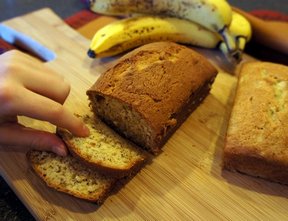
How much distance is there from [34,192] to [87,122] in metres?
0.34

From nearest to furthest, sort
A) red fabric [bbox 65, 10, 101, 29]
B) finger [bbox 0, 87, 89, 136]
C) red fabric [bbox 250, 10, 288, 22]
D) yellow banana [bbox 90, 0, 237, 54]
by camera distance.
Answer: finger [bbox 0, 87, 89, 136], yellow banana [bbox 90, 0, 237, 54], red fabric [bbox 65, 10, 101, 29], red fabric [bbox 250, 10, 288, 22]

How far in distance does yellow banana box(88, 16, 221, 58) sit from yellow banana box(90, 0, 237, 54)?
0.14ft

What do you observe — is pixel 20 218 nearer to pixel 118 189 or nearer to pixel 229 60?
pixel 118 189

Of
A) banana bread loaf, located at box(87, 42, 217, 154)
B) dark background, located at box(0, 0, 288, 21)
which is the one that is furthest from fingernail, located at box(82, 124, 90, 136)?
dark background, located at box(0, 0, 288, 21)

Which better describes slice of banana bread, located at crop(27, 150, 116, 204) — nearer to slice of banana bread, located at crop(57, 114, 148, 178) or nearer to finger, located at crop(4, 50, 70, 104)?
slice of banana bread, located at crop(57, 114, 148, 178)

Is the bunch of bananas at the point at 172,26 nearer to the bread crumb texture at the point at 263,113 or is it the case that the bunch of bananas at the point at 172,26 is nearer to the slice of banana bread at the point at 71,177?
the bread crumb texture at the point at 263,113

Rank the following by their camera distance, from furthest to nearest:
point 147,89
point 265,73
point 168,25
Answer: point 168,25
point 265,73
point 147,89

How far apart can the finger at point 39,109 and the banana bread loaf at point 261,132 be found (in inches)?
23.6

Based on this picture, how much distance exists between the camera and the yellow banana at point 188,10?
1.70m

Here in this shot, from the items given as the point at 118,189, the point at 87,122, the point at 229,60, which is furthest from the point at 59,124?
the point at 229,60

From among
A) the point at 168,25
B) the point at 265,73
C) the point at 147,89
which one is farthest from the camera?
the point at 168,25

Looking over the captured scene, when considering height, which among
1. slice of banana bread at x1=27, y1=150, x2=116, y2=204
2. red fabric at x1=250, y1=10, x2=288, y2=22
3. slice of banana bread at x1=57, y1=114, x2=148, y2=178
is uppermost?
red fabric at x1=250, y1=10, x2=288, y2=22

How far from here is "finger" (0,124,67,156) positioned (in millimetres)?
1255

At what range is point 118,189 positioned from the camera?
4.13 feet
